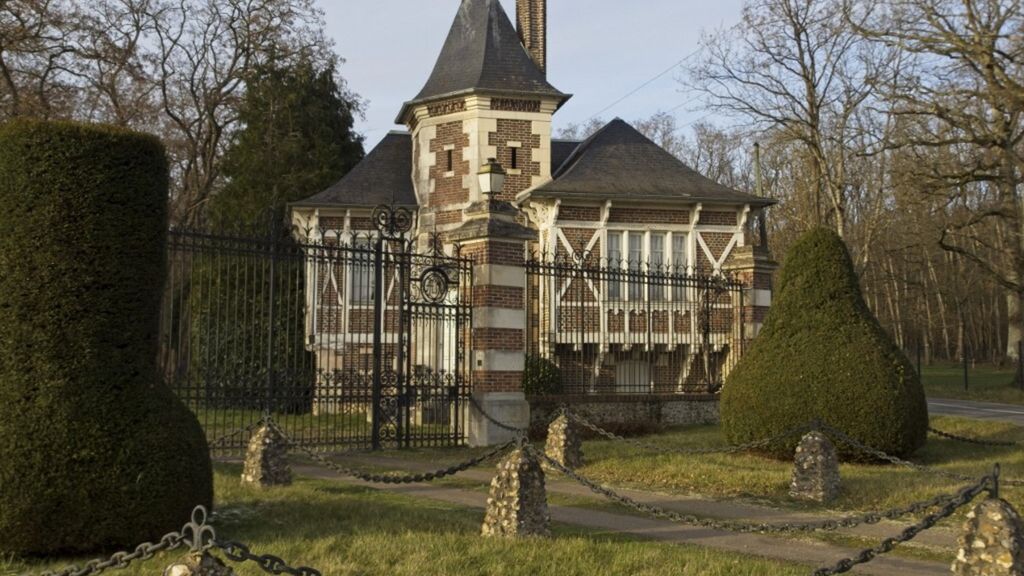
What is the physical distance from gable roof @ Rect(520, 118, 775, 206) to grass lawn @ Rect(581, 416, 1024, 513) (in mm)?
8722

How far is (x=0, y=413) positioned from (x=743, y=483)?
270 inches

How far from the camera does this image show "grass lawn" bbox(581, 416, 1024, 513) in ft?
29.6

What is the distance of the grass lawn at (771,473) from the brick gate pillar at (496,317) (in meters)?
1.33

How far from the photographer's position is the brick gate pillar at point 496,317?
12.8 meters

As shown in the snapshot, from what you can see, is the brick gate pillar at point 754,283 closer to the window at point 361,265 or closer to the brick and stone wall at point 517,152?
the window at point 361,265

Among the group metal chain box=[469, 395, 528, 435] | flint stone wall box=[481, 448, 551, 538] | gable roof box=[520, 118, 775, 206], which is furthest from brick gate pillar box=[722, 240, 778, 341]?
flint stone wall box=[481, 448, 551, 538]

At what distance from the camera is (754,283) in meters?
16.3

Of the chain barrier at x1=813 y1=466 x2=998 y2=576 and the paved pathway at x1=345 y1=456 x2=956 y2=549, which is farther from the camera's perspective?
the paved pathway at x1=345 y1=456 x2=956 y2=549

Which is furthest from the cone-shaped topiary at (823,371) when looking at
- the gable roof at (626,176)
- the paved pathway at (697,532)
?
the gable roof at (626,176)

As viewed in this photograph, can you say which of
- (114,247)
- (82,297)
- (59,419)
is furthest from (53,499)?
(114,247)

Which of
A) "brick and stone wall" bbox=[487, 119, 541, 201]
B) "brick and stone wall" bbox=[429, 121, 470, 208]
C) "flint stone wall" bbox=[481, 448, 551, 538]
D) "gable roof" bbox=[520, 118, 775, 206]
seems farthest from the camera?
"brick and stone wall" bbox=[429, 121, 470, 208]

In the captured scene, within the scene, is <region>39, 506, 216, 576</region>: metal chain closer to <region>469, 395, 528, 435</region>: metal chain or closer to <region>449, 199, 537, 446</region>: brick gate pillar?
<region>469, 395, 528, 435</region>: metal chain

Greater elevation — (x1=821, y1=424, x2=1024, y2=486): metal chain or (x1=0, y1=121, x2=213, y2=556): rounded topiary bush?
(x1=0, y1=121, x2=213, y2=556): rounded topiary bush

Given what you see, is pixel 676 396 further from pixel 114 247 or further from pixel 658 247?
pixel 114 247
